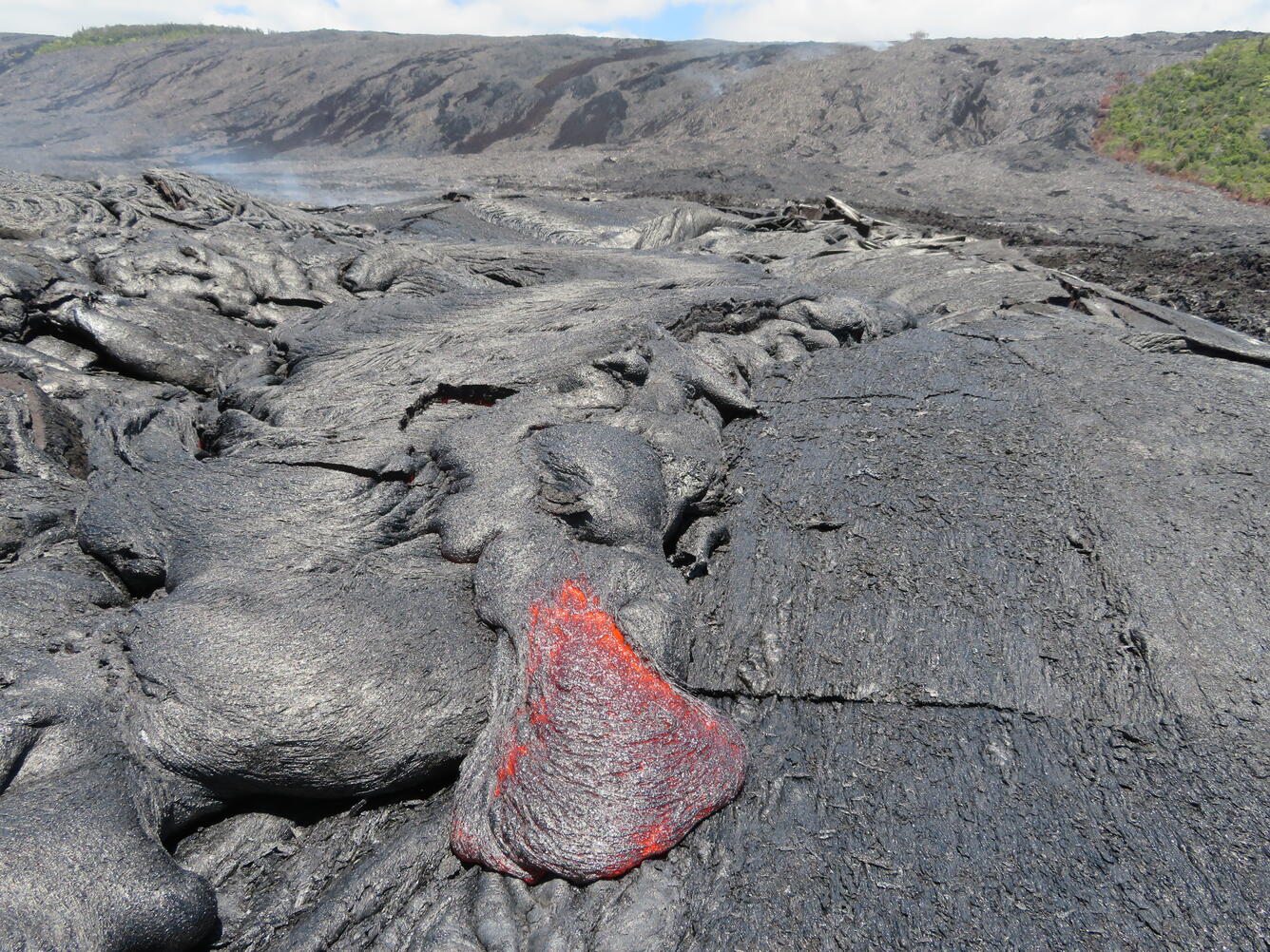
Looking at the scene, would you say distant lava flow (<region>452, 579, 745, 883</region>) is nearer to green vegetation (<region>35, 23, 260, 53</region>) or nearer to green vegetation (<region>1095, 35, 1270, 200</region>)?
green vegetation (<region>1095, 35, 1270, 200</region>)

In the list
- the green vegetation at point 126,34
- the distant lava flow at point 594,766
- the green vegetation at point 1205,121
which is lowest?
the distant lava flow at point 594,766

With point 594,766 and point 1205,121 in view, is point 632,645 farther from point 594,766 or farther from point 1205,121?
point 1205,121

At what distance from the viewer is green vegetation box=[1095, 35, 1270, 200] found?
43.3 feet

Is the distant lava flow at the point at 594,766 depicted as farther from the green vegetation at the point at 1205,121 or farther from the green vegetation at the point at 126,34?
the green vegetation at the point at 126,34

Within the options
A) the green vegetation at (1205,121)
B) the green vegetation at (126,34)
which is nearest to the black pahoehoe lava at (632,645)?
the green vegetation at (1205,121)

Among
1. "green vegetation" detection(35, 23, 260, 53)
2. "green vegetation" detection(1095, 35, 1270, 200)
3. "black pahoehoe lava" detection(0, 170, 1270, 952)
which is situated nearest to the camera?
"black pahoehoe lava" detection(0, 170, 1270, 952)

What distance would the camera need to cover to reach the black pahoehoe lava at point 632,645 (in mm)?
1545

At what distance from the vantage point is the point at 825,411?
10.4ft

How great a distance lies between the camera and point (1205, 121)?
1509 cm

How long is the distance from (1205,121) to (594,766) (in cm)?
2020

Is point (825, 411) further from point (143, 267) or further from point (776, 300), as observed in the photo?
point (143, 267)

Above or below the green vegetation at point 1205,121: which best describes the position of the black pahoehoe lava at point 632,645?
below

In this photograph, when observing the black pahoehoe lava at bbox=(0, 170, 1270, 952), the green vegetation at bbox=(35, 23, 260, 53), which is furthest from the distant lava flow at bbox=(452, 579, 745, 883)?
the green vegetation at bbox=(35, 23, 260, 53)

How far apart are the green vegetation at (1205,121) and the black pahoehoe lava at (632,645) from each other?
1373cm
